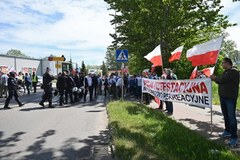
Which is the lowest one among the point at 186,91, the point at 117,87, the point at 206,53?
the point at 117,87

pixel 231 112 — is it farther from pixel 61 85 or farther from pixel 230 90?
pixel 61 85

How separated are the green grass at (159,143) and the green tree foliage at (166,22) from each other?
16939mm

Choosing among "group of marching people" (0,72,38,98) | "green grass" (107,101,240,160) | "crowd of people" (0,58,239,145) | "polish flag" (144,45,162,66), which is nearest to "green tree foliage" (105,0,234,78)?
"crowd of people" (0,58,239,145)

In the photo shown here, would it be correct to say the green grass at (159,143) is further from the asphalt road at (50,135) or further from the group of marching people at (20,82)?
the group of marching people at (20,82)

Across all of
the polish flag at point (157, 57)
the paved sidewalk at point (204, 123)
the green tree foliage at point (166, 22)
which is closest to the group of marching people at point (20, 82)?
the green tree foliage at point (166, 22)

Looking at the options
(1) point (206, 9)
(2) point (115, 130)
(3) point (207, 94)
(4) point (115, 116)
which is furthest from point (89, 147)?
(1) point (206, 9)

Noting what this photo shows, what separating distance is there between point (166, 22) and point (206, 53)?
1804cm

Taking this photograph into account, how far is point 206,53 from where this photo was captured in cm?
888

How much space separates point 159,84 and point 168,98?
1235 mm

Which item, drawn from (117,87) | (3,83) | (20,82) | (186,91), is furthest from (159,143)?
(20,82)

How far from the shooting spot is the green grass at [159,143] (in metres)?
6.41

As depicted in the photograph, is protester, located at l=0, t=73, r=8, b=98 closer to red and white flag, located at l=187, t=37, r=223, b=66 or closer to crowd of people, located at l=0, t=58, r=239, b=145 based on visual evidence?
crowd of people, located at l=0, t=58, r=239, b=145

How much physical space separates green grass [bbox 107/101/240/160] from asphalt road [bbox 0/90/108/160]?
66 centimetres

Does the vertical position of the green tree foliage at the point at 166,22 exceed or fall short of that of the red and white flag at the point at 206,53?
it exceeds it
